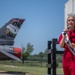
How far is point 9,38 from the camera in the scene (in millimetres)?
35188

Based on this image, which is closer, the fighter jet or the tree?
the fighter jet

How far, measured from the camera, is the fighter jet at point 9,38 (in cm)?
3429

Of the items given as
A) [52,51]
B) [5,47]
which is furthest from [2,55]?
[52,51]

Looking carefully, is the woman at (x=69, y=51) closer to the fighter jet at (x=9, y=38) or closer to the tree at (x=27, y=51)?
the fighter jet at (x=9, y=38)

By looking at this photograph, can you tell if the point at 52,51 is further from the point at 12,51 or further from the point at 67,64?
the point at 12,51

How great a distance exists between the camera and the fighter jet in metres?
34.3

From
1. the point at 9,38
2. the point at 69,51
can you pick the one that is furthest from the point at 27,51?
the point at 69,51

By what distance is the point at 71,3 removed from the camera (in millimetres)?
3771

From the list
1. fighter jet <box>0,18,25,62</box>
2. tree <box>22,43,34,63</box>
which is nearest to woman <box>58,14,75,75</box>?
fighter jet <box>0,18,25,62</box>

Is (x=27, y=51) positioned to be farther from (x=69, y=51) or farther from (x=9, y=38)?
(x=69, y=51)

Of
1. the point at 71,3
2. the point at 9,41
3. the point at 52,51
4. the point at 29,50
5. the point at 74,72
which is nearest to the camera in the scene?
the point at 74,72

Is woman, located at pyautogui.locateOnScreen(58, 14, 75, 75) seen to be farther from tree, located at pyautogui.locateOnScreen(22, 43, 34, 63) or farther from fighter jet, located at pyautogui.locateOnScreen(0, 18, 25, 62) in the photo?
tree, located at pyautogui.locateOnScreen(22, 43, 34, 63)

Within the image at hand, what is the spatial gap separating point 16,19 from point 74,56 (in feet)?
109

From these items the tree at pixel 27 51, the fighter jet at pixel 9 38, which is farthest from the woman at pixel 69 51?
the tree at pixel 27 51
